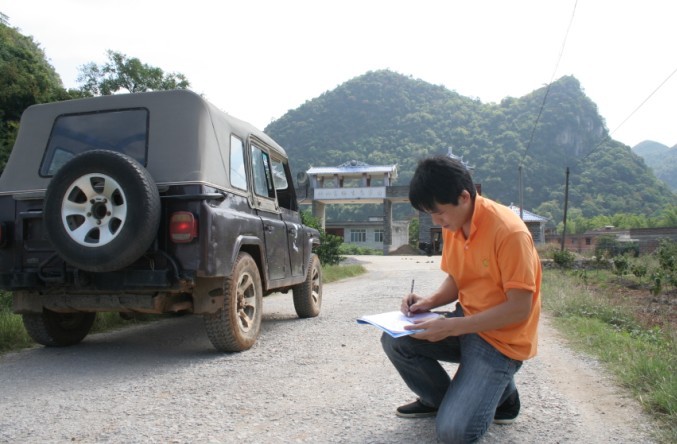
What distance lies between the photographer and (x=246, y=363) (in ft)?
15.3

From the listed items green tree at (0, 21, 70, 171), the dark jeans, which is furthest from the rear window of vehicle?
green tree at (0, 21, 70, 171)

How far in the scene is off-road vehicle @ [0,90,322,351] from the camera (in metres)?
4.30

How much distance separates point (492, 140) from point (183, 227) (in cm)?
6866

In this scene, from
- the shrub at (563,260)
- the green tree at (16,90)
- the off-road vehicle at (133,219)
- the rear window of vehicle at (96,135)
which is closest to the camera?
the off-road vehicle at (133,219)

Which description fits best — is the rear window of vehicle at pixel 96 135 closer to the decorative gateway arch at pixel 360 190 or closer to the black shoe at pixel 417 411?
the black shoe at pixel 417 411

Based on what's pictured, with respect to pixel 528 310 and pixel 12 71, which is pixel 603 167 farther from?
pixel 528 310

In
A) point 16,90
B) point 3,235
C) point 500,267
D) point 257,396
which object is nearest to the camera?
point 500,267

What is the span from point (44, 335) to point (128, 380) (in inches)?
58.8

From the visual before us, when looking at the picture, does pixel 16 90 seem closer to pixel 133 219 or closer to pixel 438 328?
pixel 133 219

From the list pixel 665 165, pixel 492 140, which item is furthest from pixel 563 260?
pixel 665 165

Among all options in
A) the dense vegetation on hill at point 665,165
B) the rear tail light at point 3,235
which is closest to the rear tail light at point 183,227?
the rear tail light at point 3,235

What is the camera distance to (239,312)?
202 inches

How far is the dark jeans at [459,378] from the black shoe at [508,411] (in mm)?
82

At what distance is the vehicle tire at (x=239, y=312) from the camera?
4.80 meters
